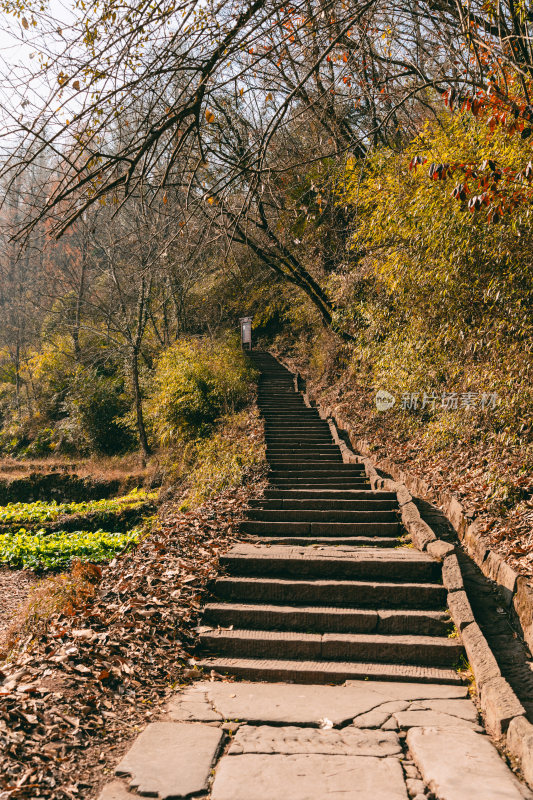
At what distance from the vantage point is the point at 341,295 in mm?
17094

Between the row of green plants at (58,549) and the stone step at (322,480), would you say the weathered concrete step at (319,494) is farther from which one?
the row of green plants at (58,549)

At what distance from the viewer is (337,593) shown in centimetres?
602

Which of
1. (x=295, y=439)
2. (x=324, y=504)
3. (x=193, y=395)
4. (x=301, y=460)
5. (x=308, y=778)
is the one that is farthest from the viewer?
(x=193, y=395)

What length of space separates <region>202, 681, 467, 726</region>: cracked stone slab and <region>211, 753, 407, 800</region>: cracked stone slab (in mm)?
527

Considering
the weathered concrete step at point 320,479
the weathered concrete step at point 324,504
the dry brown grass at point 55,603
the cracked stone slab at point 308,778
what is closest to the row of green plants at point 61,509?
the weathered concrete step at point 320,479

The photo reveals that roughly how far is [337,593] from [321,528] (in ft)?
6.79

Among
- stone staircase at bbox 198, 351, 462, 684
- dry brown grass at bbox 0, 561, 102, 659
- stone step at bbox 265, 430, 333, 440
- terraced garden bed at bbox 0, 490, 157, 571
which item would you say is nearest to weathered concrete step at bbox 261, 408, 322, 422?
stone step at bbox 265, 430, 333, 440

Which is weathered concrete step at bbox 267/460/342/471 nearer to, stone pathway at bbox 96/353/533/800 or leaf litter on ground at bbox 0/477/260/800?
stone pathway at bbox 96/353/533/800

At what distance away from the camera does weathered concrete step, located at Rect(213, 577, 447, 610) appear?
231 inches

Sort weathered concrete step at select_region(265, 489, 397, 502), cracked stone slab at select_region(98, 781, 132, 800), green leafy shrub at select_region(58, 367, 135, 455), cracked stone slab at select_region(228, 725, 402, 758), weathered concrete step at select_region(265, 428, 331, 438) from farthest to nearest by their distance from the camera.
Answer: green leafy shrub at select_region(58, 367, 135, 455)
weathered concrete step at select_region(265, 428, 331, 438)
weathered concrete step at select_region(265, 489, 397, 502)
cracked stone slab at select_region(228, 725, 402, 758)
cracked stone slab at select_region(98, 781, 132, 800)

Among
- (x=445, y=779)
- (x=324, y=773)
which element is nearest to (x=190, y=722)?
(x=324, y=773)

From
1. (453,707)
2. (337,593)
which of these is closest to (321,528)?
(337,593)

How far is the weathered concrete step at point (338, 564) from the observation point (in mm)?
6227

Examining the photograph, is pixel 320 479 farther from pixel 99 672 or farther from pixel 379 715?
pixel 99 672
